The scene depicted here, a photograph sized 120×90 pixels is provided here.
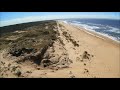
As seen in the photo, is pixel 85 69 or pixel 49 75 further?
pixel 85 69
